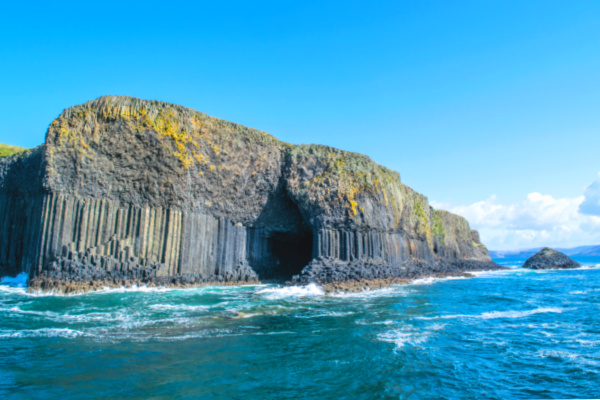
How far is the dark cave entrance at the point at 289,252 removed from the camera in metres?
37.5

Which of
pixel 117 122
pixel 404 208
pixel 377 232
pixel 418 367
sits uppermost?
pixel 117 122

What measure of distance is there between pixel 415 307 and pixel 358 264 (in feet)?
42.0

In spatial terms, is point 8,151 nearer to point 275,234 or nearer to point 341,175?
point 275,234

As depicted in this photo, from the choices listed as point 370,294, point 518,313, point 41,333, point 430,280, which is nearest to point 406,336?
point 518,313

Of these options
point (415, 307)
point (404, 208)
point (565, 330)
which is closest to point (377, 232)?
point (404, 208)

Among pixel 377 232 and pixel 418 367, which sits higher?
pixel 377 232

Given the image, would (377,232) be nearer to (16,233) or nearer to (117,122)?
(117,122)

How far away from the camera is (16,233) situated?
3047 cm

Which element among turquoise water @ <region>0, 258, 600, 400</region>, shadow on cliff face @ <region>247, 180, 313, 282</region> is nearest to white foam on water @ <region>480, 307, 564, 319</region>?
turquoise water @ <region>0, 258, 600, 400</region>

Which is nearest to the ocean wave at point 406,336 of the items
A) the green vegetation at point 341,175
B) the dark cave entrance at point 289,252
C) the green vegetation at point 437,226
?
the green vegetation at point 341,175

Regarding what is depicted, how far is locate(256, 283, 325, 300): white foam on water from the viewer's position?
2430 cm

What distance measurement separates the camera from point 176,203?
2950cm

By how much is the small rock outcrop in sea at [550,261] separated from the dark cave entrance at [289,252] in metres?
46.1

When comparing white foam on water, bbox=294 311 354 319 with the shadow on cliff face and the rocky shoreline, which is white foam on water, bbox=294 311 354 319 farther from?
the shadow on cliff face
